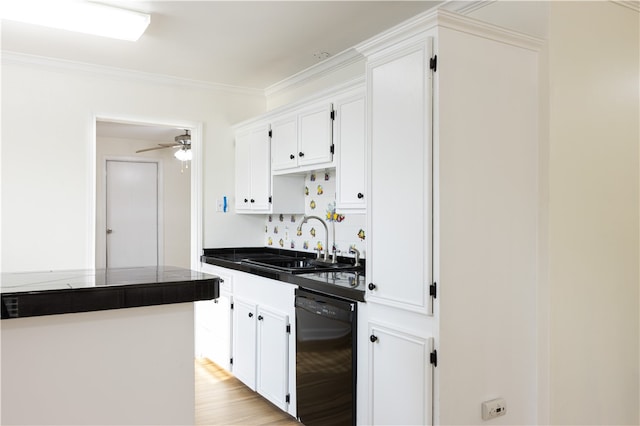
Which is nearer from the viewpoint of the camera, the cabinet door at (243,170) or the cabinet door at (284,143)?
the cabinet door at (284,143)

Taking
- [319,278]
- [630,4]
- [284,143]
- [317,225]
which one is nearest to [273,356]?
[319,278]

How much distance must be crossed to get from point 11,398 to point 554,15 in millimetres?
2566

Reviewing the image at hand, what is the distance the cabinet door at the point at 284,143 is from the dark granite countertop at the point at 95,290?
205 cm

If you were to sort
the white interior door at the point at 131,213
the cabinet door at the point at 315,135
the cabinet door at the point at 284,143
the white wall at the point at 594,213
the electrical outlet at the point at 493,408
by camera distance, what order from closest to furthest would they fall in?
the electrical outlet at the point at 493,408, the white wall at the point at 594,213, the cabinet door at the point at 315,135, the cabinet door at the point at 284,143, the white interior door at the point at 131,213

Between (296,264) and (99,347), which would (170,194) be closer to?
(296,264)

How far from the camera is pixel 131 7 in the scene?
2771 mm

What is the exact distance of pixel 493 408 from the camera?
218 centimetres

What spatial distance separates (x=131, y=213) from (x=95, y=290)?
591 cm

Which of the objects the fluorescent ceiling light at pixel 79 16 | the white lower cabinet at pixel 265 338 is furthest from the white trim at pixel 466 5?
the white lower cabinet at pixel 265 338

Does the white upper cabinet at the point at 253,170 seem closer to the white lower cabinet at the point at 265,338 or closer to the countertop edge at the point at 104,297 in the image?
the white lower cabinet at the point at 265,338

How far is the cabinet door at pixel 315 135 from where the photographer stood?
317cm

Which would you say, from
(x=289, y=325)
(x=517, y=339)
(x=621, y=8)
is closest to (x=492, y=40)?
(x=621, y=8)

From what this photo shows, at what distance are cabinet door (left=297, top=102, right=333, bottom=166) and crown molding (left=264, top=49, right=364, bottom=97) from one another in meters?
0.49

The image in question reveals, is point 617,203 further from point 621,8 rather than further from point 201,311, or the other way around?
point 201,311
